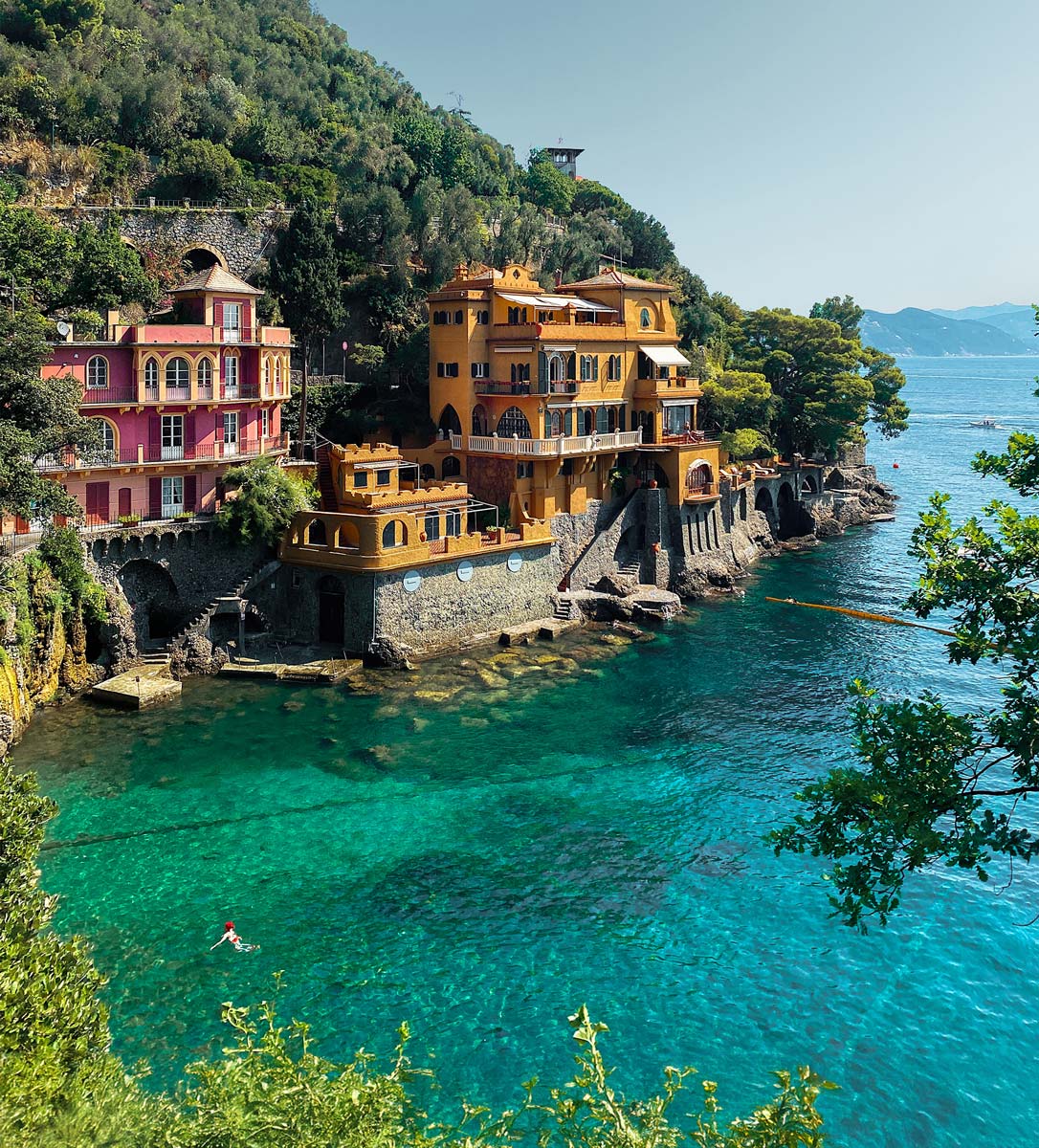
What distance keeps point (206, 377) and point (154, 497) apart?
6.13 metres

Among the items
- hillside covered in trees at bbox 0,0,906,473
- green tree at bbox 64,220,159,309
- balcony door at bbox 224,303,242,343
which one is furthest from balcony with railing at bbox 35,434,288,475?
green tree at bbox 64,220,159,309

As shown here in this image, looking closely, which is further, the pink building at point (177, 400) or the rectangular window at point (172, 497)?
the rectangular window at point (172, 497)

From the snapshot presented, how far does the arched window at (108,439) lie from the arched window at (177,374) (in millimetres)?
3246

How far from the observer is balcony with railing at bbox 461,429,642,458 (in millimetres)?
55562

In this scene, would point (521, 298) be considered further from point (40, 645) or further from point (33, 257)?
point (40, 645)

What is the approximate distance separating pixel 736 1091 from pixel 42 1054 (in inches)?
543

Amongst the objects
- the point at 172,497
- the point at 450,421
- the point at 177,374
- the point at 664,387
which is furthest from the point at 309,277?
the point at 664,387

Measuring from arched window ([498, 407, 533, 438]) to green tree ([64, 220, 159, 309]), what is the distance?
19316mm

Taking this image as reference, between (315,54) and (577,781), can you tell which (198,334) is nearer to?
(577,781)

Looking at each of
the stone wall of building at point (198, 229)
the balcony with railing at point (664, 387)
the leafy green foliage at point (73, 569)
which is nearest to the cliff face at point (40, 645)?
the leafy green foliage at point (73, 569)

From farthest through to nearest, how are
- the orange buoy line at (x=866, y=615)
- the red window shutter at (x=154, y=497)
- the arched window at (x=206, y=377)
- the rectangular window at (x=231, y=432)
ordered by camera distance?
the orange buoy line at (x=866, y=615) → the rectangular window at (x=231, y=432) → the arched window at (x=206, y=377) → the red window shutter at (x=154, y=497)

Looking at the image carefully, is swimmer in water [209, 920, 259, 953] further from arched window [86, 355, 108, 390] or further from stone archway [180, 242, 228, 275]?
stone archway [180, 242, 228, 275]

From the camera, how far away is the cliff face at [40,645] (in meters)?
36.7

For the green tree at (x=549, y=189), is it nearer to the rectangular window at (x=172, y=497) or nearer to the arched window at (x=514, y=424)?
the arched window at (x=514, y=424)
